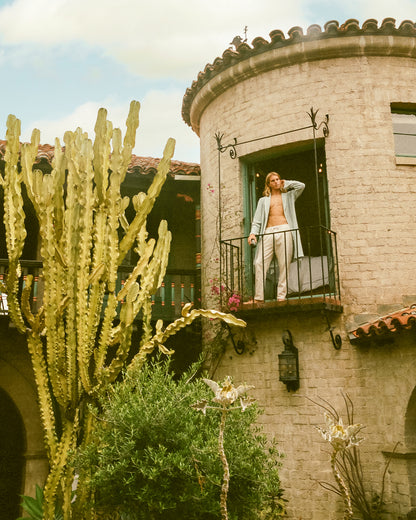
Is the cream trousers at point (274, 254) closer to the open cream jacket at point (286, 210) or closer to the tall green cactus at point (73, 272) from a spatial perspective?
the open cream jacket at point (286, 210)

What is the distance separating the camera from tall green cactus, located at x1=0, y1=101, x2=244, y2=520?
245 inches

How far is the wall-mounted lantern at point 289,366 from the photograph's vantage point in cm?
784

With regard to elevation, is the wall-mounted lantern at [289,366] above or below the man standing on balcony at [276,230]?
below

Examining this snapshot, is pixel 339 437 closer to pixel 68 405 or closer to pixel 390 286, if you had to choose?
pixel 68 405

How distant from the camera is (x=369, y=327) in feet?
23.8

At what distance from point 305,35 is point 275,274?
3.74 m

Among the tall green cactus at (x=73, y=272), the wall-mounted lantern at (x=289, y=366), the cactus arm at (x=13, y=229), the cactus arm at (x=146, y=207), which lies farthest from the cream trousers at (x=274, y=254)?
the cactus arm at (x=13, y=229)

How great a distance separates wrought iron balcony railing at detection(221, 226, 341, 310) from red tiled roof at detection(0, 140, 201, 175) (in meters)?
1.82

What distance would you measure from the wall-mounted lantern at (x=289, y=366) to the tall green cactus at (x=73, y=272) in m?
1.71

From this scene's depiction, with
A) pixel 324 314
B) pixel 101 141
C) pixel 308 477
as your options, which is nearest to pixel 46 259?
pixel 101 141

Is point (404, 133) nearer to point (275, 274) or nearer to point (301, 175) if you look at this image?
point (301, 175)

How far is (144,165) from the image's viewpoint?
9.91 meters

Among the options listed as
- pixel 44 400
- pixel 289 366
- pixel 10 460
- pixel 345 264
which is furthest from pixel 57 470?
pixel 345 264

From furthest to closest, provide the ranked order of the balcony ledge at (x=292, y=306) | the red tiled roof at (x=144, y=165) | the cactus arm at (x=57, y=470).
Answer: the red tiled roof at (x=144, y=165) → the balcony ledge at (x=292, y=306) → the cactus arm at (x=57, y=470)
